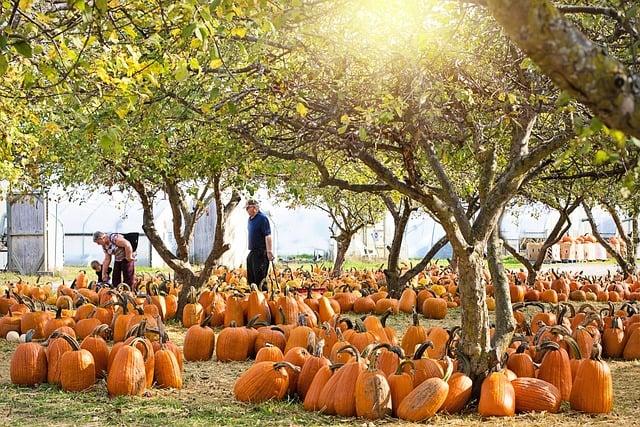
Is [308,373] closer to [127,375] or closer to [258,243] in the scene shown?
[127,375]

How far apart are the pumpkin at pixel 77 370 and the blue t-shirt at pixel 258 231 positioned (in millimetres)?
5768

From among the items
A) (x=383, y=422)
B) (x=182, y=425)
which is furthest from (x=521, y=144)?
(x=182, y=425)

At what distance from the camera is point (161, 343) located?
6.41 meters

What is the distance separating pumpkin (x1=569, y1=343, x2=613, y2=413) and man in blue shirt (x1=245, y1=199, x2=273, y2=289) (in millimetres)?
6436

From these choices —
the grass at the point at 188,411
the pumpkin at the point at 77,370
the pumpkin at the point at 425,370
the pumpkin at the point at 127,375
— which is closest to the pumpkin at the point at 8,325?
the grass at the point at 188,411

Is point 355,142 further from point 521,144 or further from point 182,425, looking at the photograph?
point 182,425

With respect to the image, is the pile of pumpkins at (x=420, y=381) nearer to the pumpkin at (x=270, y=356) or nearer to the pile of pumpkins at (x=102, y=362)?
the pumpkin at (x=270, y=356)

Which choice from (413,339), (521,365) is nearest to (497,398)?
(521,365)

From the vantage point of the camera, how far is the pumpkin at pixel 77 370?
6.13 meters

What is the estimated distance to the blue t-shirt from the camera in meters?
11.8

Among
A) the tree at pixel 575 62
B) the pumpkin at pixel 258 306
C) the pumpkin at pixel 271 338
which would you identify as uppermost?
the tree at pixel 575 62

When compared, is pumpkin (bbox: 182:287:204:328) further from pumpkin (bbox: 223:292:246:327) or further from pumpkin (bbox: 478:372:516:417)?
pumpkin (bbox: 478:372:516:417)

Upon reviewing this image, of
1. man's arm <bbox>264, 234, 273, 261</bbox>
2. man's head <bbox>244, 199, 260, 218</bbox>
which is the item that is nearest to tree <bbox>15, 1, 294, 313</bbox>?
man's head <bbox>244, 199, 260, 218</bbox>

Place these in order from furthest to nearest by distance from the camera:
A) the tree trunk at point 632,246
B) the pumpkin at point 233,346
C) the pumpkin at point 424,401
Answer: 1. the tree trunk at point 632,246
2. the pumpkin at point 233,346
3. the pumpkin at point 424,401
